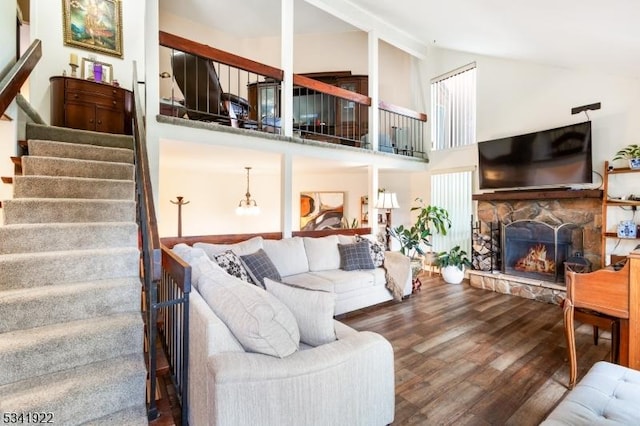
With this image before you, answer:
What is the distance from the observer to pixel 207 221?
6.23 meters

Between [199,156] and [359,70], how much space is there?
433cm

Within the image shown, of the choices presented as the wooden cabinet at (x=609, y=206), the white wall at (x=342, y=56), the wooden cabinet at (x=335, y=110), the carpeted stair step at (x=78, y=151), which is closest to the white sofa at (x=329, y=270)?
the carpeted stair step at (x=78, y=151)

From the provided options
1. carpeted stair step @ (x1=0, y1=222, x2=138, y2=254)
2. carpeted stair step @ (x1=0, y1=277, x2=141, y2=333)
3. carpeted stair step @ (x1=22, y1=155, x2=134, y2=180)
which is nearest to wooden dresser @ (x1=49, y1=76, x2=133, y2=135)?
carpeted stair step @ (x1=22, y1=155, x2=134, y2=180)

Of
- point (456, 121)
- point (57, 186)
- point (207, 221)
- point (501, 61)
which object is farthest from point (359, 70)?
point (57, 186)

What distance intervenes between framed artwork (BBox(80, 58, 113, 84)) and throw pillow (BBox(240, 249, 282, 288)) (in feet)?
11.0

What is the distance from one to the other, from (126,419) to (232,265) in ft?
4.81

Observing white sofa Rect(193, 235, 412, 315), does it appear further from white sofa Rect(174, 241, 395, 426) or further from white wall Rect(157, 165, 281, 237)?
white wall Rect(157, 165, 281, 237)

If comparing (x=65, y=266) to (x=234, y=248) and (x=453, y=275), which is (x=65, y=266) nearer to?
(x=234, y=248)

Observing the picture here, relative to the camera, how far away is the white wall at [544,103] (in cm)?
369

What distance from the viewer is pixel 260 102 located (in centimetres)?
448

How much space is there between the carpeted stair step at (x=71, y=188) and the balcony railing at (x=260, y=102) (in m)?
1.28

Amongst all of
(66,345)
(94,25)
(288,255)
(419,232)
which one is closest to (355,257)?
(288,255)

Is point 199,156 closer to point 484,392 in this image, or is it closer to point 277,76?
point 277,76

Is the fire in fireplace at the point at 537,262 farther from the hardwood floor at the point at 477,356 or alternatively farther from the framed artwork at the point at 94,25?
the framed artwork at the point at 94,25
